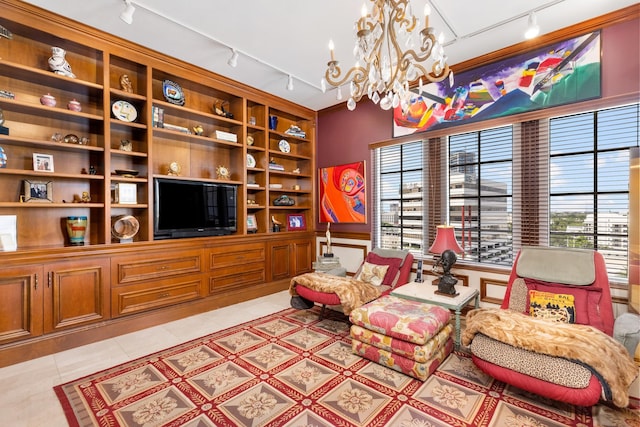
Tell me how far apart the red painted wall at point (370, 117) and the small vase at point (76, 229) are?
3.32 m

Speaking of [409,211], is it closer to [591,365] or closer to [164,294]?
[591,365]

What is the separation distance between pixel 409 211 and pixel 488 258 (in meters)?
1.13

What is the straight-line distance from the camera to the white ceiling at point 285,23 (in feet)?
8.30

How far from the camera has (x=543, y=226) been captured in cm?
300

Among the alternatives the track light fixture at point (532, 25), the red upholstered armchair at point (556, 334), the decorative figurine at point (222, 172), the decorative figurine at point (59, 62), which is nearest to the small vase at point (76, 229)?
the decorative figurine at point (59, 62)

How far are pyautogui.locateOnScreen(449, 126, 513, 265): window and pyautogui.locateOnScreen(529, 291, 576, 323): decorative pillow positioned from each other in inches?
31.6

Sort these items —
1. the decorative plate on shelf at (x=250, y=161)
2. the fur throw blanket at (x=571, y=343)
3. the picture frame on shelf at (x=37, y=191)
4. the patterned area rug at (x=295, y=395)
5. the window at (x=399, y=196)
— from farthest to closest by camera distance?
the decorative plate on shelf at (x=250, y=161), the window at (x=399, y=196), the picture frame on shelf at (x=37, y=191), the patterned area rug at (x=295, y=395), the fur throw blanket at (x=571, y=343)

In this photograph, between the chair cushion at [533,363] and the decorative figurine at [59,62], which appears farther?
the decorative figurine at [59,62]

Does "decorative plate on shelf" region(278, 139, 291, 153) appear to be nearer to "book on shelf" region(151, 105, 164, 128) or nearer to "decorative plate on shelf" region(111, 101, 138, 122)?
"book on shelf" region(151, 105, 164, 128)

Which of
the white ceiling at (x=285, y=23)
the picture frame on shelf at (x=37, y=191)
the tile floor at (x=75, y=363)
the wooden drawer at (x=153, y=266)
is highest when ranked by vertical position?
the white ceiling at (x=285, y=23)

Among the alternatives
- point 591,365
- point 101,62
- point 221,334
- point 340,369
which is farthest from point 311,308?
point 101,62

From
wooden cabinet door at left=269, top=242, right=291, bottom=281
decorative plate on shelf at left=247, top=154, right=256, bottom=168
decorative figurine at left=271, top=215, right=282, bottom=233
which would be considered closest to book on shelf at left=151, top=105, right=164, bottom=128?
decorative plate on shelf at left=247, top=154, right=256, bottom=168

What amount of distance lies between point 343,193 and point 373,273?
159cm

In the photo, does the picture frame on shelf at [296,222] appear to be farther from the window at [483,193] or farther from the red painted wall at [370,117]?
the window at [483,193]
